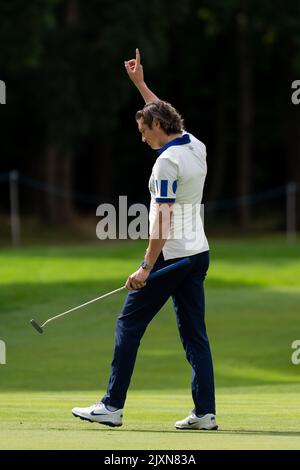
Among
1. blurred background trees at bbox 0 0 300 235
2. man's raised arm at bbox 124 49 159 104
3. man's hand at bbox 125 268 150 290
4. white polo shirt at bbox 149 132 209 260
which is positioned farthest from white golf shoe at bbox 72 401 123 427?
blurred background trees at bbox 0 0 300 235

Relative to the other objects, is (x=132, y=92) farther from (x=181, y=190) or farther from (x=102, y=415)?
(x=102, y=415)

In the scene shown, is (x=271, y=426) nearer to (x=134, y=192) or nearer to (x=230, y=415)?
(x=230, y=415)

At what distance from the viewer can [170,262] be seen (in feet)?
29.5

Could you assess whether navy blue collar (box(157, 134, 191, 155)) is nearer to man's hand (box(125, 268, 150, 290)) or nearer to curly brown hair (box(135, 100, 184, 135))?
curly brown hair (box(135, 100, 184, 135))

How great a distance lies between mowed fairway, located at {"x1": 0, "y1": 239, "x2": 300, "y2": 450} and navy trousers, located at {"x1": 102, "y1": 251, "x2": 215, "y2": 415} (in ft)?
0.88

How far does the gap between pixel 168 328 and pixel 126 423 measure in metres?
9.82

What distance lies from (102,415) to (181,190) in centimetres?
162

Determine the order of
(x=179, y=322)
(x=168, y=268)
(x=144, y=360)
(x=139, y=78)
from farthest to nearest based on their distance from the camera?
1. (x=144, y=360)
2. (x=139, y=78)
3. (x=179, y=322)
4. (x=168, y=268)

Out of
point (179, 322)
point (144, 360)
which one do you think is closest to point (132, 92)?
point (144, 360)

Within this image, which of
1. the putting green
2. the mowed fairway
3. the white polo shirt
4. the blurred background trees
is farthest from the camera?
the blurred background trees

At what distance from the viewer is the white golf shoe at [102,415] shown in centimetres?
887

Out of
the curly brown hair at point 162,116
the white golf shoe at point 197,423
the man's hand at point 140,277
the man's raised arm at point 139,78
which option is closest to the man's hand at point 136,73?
the man's raised arm at point 139,78

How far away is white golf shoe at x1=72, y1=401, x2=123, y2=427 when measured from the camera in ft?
29.1

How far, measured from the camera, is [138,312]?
29.6 ft
